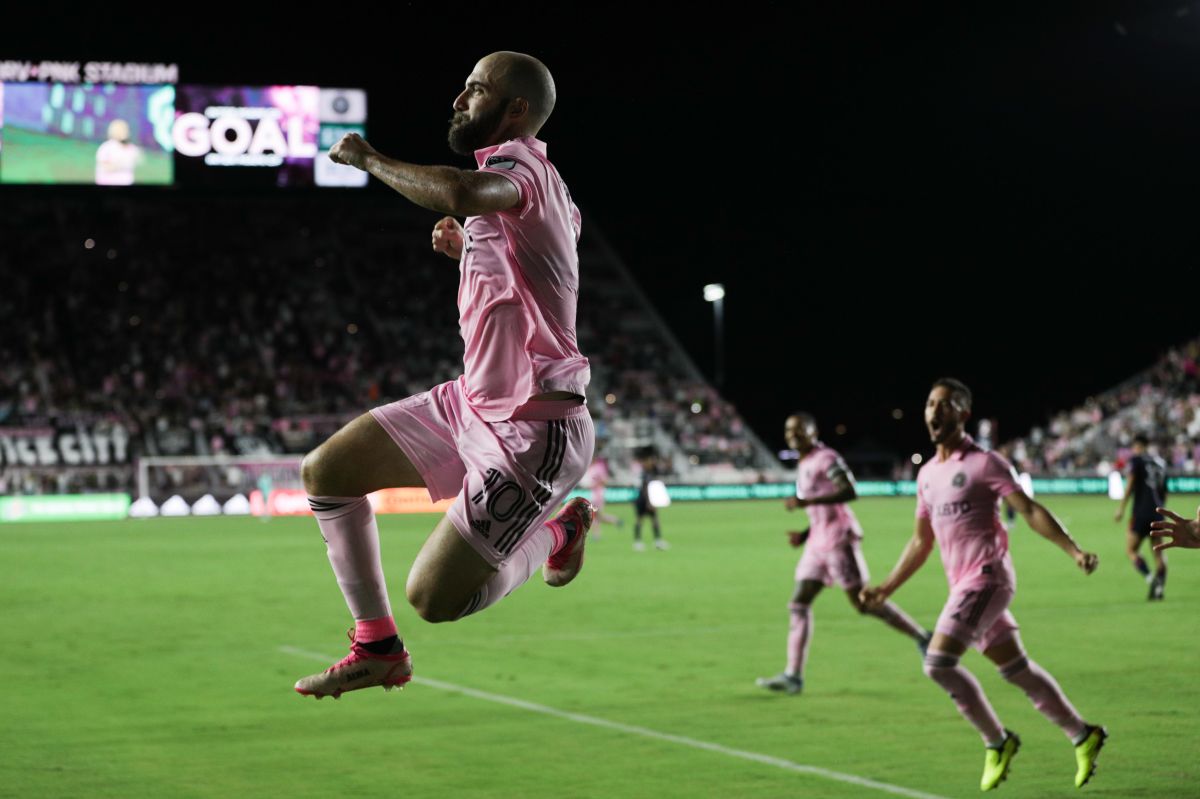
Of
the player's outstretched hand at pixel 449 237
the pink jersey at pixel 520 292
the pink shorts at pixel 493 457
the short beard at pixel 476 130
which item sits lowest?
the pink shorts at pixel 493 457

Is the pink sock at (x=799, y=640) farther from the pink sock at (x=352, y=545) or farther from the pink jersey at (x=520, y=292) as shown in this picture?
the pink jersey at (x=520, y=292)

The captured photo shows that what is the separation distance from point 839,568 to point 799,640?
0.89 meters

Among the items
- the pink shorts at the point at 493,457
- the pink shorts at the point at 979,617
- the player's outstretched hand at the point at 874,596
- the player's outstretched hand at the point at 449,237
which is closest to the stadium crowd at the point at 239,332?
the player's outstretched hand at the point at 874,596

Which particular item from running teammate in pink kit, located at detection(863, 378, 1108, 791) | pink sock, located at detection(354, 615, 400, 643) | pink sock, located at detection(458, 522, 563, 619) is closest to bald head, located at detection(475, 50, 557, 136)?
pink sock, located at detection(458, 522, 563, 619)

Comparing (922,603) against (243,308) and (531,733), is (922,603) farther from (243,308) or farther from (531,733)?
(243,308)

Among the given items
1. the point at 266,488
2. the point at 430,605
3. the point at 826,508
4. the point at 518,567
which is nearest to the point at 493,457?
the point at 518,567

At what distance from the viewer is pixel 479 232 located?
5.28 metres

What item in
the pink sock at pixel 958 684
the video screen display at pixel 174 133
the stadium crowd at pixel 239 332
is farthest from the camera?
the stadium crowd at pixel 239 332

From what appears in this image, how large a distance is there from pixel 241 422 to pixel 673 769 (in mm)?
42936

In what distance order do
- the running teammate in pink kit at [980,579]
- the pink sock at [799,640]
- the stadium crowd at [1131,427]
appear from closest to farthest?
→ the running teammate in pink kit at [980,579], the pink sock at [799,640], the stadium crowd at [1131,427]

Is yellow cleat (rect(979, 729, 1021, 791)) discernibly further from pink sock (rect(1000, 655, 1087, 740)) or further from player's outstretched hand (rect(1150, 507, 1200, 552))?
player's outstretched hand (rect(1150, 507, 1200, 552))

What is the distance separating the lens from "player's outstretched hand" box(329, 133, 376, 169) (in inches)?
193

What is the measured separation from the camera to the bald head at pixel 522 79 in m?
5.34

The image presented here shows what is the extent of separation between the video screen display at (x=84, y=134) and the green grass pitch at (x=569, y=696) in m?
24.7
